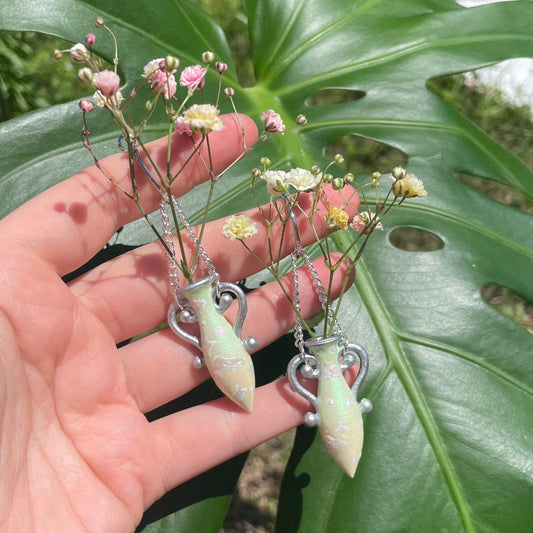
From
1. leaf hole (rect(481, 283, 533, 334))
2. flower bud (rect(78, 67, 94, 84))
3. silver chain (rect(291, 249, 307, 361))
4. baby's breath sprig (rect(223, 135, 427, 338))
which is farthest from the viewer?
leaf hole (rect(481, 283, 533, 334))

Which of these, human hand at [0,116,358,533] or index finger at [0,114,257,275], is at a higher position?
index finger at [0,114,257,275]

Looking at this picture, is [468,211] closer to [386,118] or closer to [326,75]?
[386,118]

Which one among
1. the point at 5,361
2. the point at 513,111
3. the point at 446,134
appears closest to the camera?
the point at 5,361

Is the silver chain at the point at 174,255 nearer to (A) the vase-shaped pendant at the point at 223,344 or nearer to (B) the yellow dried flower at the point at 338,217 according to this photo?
(A) the vase-shaped pendant at the point at 223,344

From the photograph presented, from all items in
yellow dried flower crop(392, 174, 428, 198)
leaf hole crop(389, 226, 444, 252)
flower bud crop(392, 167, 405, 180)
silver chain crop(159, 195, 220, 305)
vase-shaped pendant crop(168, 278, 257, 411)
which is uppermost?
flower bud crop(392, 167, 405, 180)

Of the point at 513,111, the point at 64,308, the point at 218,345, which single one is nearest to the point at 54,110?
the point at 64,308

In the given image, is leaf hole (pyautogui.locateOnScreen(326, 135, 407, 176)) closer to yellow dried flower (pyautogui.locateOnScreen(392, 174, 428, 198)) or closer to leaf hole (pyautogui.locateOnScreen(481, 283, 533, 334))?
leaf hole (pyautogui.locateOnScreen(481, 283, 533, 334))

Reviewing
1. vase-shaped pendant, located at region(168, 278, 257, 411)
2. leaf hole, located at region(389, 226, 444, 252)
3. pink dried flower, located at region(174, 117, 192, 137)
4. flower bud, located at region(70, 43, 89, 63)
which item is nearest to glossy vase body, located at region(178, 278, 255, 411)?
vase-shaped pendant, located at region(168, 278, 257, 411)

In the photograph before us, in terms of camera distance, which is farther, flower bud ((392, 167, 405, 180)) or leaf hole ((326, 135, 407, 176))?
leaf hole ((326, 135, 407, 176))

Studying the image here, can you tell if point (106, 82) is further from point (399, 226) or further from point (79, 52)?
point (399, 226)
